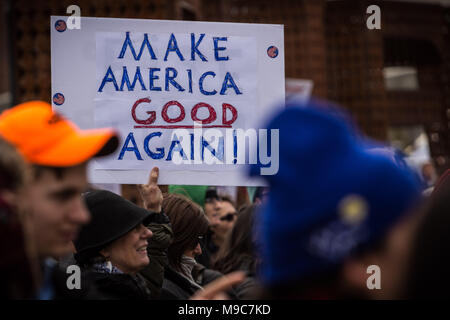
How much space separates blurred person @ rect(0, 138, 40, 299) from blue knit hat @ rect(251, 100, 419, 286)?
1.83ft

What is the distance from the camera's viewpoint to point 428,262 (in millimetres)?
1290

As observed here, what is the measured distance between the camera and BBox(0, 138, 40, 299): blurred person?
4.86 feet

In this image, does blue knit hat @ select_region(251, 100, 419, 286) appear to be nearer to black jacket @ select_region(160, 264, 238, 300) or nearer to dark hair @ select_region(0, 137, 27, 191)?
dark hair @ select_region(0, 137, 27, 191)

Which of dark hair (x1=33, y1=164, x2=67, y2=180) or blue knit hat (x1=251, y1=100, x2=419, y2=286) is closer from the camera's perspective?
blue knit hat (x1=251, y1=100, x2=419, y2=286)

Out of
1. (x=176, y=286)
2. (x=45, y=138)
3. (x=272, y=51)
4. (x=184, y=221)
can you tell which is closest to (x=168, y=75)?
(x=272, y=51)

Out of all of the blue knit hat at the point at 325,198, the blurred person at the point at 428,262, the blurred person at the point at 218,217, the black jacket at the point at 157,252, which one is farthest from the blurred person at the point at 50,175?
the blurred person at the point at 218,217

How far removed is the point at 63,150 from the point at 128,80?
143cm

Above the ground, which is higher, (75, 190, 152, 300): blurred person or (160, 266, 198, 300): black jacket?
(75, 190, 152, 300): blurred person

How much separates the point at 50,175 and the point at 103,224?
41.0 inches

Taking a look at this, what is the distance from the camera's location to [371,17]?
3.19 metres

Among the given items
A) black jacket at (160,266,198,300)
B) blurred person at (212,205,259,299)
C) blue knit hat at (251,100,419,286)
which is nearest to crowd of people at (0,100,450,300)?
blue knit hat at (251,100,419,286)

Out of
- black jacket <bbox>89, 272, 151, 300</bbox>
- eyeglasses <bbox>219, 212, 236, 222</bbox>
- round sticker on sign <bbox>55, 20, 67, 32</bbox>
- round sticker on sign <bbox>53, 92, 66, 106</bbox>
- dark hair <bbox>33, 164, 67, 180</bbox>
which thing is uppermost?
round sticker on sign <bbox>55, 20, 67, 32</bbox>

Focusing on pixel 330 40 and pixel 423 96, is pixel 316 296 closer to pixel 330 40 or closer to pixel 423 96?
pixel 330 40

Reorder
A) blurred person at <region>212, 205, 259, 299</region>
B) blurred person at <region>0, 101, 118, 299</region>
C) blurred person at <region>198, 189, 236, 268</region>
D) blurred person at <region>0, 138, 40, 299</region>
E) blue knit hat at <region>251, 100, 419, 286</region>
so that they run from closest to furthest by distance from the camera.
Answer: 1. blue knit hat at <region>251, 100, 419, 286</region>
2. blurred person at <region>0, 138, 40, 299</region>
3. blurred person at <region>0, 101, 118, 299</region>
4. blurred person at <region>212, 205, 259, 299</region>
5. blurred person at <region>198, 189, 236, 268</region>
